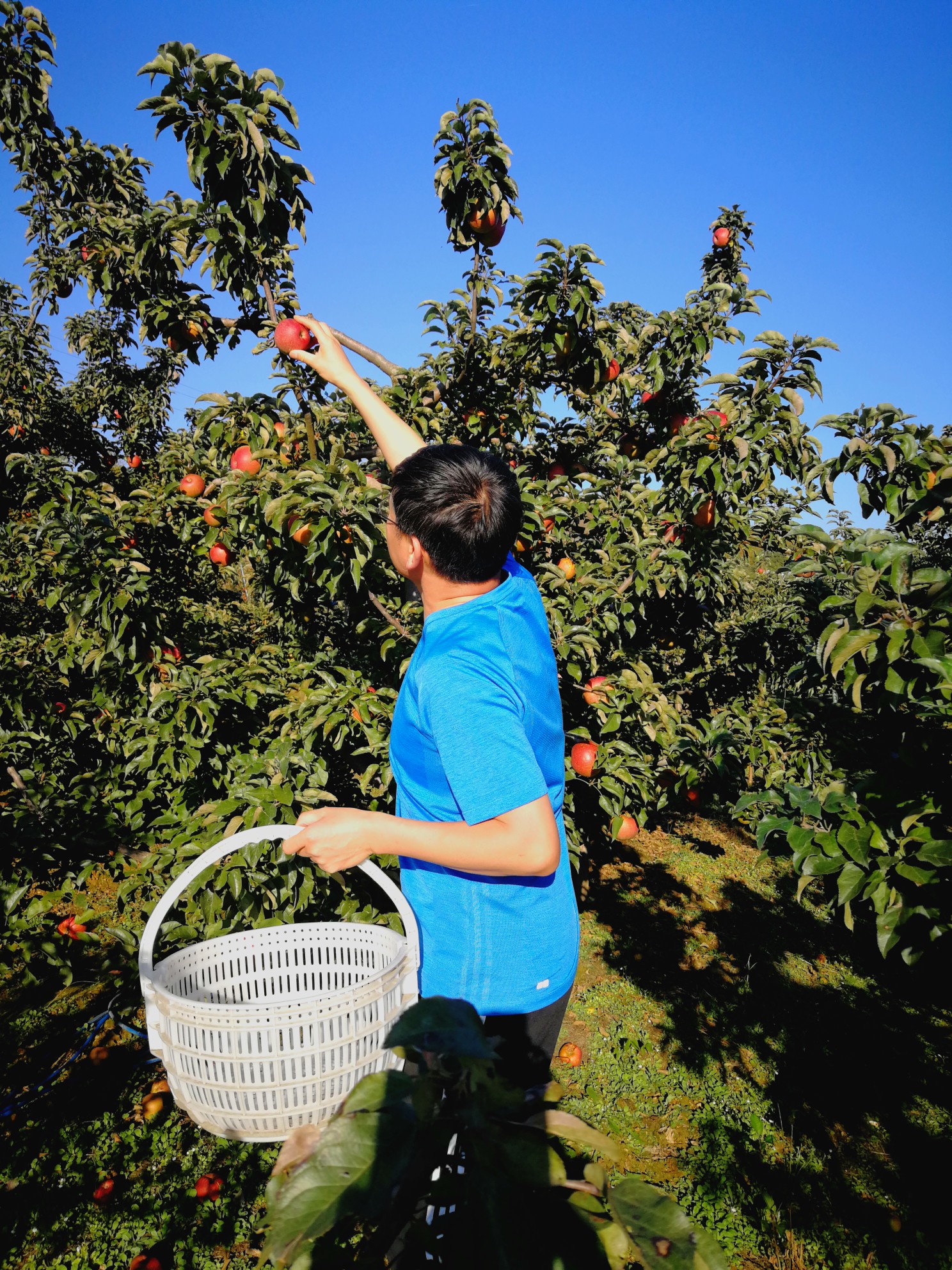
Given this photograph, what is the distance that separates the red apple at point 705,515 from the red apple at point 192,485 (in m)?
2.07

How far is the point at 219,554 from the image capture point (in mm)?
2926

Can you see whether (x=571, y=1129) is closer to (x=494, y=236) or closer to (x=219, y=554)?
(x=219, y=554)

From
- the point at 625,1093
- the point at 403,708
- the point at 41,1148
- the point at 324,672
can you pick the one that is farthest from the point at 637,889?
the point at 403,708

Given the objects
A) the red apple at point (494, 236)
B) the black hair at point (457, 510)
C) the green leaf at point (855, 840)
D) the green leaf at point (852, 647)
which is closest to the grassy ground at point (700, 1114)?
the green leaf at point (855, 840)

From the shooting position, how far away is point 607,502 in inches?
124

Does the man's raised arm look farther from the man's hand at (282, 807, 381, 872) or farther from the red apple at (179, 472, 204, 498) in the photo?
the man's hand at (282, 807, 381, 872)

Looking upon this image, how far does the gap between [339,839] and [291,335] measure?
1.78 meters

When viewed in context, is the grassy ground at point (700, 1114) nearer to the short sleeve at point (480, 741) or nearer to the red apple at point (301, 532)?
the short sleeve at point (480, 741)

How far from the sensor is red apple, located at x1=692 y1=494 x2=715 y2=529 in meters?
2.77

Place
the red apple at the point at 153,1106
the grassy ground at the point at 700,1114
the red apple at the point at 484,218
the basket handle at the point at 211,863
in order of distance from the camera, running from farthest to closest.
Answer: the red apple at the point at 484,218, the red apple at the point at 153,1106, the grassy ground at the point at 700,1114, the basket handle at the point at 211,863

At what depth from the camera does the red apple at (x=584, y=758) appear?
2.70 meters

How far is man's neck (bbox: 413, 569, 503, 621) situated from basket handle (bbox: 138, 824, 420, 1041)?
19.4 inches

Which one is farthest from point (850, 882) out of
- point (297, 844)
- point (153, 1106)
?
point (153, 1106)

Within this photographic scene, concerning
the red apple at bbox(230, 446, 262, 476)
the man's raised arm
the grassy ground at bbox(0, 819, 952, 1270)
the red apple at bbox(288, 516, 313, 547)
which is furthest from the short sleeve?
the grassy ground at bbox(0, 819, 952, 1270)
